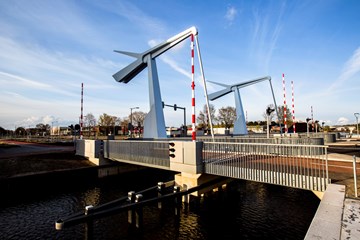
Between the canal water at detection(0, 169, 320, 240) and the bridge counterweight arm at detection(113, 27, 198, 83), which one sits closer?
the canal water at detection(0, 169, 320, 240)

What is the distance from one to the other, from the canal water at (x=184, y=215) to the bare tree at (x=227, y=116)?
189ft

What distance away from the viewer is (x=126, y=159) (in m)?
14.4

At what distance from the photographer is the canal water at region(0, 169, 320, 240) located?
7688mm

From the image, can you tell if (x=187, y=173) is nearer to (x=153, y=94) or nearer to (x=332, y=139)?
(x=153, y=94)

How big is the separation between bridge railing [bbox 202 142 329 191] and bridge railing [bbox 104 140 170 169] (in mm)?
2579

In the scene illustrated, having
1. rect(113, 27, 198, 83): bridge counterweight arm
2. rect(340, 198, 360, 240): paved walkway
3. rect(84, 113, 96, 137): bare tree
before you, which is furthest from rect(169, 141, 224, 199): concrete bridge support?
rect(84, 113, 96, 137): bare tree

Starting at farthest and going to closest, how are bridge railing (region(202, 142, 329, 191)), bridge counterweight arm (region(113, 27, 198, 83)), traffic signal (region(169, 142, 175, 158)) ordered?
bridge counterweight arm (region(113, 27, 198, 83)) → traffic signal (region(169, 142, 175, 158)) → bridge railing (region(202, 142, 329, 191))

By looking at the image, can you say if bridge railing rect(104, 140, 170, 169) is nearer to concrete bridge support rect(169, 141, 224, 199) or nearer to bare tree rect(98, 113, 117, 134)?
concrete bridge support rect(169, 141, 224, 199)

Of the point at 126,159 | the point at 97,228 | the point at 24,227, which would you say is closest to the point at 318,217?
the point at 97,228

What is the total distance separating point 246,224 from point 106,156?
1171cm

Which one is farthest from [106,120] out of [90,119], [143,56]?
[143,56]

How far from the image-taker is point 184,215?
935 cm

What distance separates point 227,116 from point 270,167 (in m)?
64.1

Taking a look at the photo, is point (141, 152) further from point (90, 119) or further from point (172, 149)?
point (90, 119)
